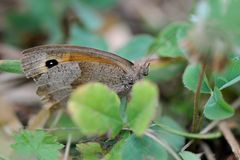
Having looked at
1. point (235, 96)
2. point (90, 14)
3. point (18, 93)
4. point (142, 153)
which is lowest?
point (142, 153)

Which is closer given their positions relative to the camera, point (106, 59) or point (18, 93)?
point (106, 59)

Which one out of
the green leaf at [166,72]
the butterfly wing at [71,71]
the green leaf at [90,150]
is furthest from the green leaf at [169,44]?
the green leaf at [90,150]

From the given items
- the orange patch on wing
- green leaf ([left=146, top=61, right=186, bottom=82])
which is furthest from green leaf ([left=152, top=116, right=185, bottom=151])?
green leaf ([left=146, top=61, right=186, bottom=82])

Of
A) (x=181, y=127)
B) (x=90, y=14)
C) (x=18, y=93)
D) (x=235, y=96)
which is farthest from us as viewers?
(x=90, y=14)

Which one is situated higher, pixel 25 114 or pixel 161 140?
pixel 25 114

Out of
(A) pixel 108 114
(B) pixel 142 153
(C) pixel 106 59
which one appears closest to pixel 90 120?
(A) pixel 108 114

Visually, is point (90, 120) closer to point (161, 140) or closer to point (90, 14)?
point (161, 140)

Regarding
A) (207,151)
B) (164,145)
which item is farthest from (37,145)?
(207,151)
